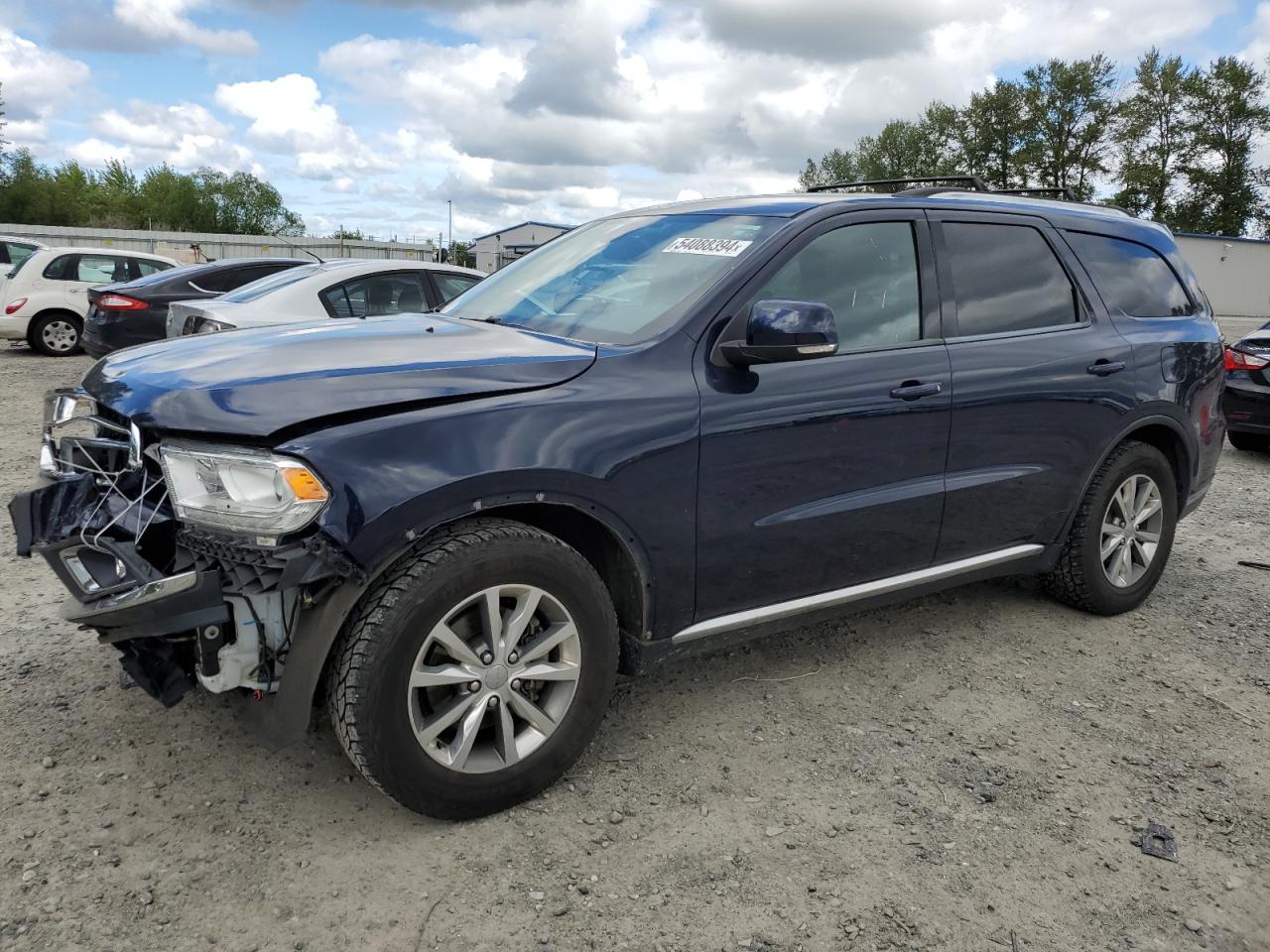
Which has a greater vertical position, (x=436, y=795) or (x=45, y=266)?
(x=45, y=266)

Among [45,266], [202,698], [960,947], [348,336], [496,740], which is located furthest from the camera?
[45,266]

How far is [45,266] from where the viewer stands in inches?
513

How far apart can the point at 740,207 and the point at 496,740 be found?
209 cm

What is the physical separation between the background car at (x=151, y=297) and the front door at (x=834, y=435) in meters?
7.78

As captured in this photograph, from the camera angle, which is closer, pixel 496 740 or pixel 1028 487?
pixel 496 740

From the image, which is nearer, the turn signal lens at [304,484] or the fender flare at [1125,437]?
the turn signal lens at [304,484]

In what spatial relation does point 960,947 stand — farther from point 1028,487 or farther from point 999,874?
point 1028,487

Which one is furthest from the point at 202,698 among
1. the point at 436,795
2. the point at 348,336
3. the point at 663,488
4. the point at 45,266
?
the point at 45,266

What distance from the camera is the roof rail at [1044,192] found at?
447 centimetres

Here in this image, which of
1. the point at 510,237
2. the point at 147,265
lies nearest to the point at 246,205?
the point at 510,237

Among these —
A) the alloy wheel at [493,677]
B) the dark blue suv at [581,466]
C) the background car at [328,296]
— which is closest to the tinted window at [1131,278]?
the dark blue suv at [581,466]

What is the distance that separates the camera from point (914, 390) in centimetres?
344

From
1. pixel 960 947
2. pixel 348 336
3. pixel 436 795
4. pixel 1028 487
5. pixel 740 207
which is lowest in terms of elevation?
pixel 960 947

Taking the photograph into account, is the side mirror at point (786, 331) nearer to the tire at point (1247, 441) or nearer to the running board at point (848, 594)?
the running board at point (848, 594)
